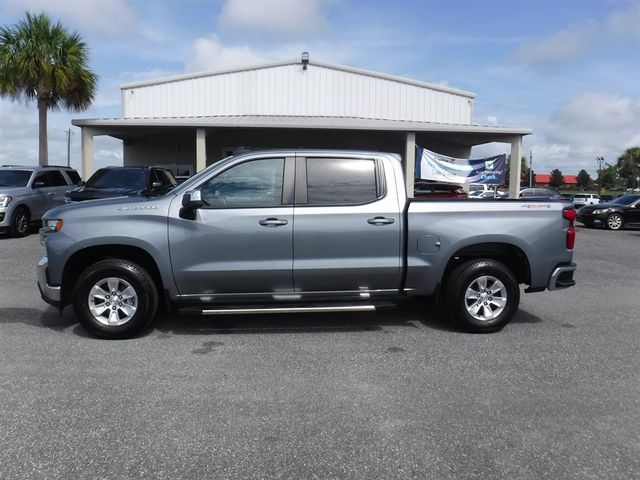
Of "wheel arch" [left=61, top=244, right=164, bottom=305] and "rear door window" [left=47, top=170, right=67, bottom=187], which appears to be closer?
"wheel arch" [left=61, top=244, right=164, bottom=305]

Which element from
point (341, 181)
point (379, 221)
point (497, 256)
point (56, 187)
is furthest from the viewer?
point (56, 187)

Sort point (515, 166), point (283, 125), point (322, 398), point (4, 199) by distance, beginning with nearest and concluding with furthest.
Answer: point (322, 398) → point (4, 199) → point (283, 125) → point (515, 166)

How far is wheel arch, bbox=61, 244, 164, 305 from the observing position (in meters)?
5.56

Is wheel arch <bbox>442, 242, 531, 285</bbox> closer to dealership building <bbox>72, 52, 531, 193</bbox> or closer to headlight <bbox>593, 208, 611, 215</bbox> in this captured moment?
headlight <bbox>593, 208, 611, 215</bbox>

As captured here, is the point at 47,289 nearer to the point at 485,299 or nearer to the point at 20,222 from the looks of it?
the point at 485,299

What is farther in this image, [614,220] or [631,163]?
[631,163]

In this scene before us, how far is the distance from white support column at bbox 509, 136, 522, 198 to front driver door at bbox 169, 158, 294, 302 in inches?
654

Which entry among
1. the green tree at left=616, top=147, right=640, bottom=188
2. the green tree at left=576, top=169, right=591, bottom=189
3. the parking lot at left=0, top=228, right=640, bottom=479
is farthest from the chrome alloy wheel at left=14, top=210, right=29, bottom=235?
the green tree at left=576, top=169, right=591, bottom=189

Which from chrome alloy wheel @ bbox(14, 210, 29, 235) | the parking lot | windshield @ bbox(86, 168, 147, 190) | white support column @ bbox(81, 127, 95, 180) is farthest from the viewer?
white support column @ bbox(81, 127, 95, 180)

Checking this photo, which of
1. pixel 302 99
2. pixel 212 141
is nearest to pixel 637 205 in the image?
pixel 302 99

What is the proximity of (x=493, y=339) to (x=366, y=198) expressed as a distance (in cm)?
196

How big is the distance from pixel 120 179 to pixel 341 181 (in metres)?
9.06

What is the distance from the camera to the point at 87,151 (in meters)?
19.6

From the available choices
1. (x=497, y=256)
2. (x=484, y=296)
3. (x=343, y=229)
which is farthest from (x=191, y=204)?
(x=497, y=256)
